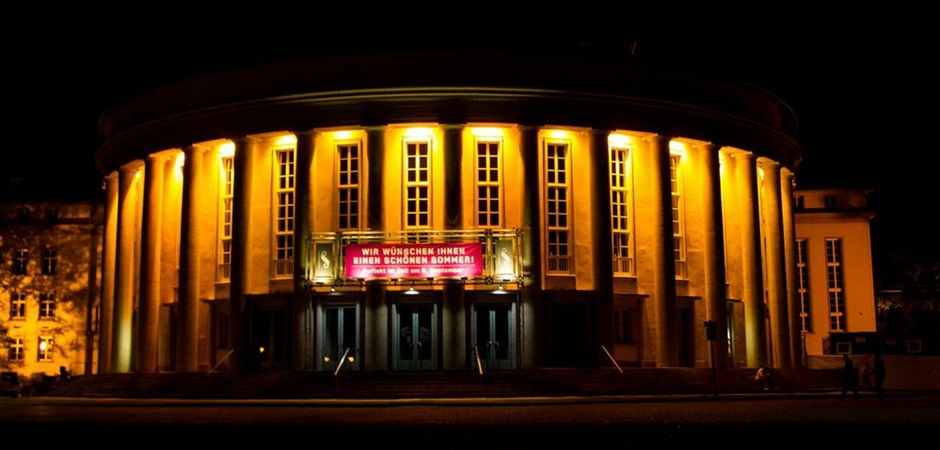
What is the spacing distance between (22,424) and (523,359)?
63.8 feet

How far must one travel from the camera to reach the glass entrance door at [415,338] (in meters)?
37.2

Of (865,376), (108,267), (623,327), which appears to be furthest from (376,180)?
(865,376)

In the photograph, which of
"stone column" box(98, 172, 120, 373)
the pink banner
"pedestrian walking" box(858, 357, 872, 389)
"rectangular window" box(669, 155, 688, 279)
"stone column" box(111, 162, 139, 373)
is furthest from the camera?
"stone column" box(98, 172, 120, 373)

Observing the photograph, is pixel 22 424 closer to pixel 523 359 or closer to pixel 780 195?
pixel 523 359

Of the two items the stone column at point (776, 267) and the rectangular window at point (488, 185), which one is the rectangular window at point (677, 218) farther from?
the rectangular window at point (488, 185)

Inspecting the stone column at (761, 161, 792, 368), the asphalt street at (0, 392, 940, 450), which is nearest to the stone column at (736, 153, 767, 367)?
the stone column at (761, 161, 792, 368)

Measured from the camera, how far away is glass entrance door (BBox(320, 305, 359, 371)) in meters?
37.7

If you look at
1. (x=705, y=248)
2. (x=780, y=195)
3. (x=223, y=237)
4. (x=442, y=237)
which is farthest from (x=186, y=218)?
(x=780, y=195)

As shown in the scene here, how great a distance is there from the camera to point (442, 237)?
3675 cm

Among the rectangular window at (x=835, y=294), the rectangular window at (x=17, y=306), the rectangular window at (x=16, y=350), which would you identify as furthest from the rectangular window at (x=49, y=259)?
the rectangular window at (x=835, y=294)

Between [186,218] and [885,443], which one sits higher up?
[186,218]

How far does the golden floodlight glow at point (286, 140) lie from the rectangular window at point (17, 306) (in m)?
35.8

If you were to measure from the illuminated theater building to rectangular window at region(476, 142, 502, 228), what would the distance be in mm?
77

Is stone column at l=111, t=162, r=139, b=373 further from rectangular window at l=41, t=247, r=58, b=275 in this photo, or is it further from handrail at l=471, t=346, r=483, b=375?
rectangular window at l=41, t=247, r=58, b=275
